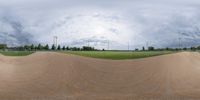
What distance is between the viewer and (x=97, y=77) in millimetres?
14047

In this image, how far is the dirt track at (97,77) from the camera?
13.0 metres

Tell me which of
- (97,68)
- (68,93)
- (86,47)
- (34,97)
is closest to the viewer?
(34,97)

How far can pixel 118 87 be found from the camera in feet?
45.0

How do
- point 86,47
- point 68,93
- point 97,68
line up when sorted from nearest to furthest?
point 68,93
point 97,68
point 86,47

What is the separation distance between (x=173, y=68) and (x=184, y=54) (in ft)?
3.65

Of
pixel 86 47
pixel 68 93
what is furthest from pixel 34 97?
pixel 86 47

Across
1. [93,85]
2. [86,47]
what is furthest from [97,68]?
[86,47]

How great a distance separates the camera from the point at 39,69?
47.5ft

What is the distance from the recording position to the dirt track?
1302cm

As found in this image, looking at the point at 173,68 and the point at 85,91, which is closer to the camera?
the point at 85,91

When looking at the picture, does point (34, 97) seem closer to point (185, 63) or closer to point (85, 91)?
point (85, 91)

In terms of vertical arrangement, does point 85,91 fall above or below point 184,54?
below

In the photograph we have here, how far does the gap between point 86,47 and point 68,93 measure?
240 feet

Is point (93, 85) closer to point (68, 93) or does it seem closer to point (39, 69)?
point (68, 93)
